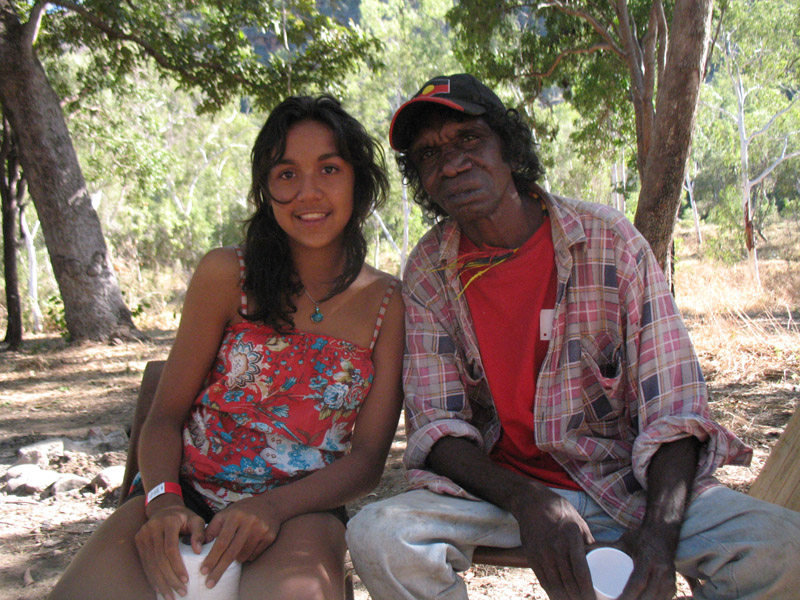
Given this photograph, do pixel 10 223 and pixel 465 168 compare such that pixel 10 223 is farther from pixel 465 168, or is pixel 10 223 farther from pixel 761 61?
pixel 761 61

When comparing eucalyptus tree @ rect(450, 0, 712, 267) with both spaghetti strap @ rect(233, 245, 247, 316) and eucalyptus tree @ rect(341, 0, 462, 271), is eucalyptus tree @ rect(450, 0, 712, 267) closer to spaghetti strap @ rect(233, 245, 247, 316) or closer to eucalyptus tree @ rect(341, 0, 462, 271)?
spaghetti strap @ rect(233, 245, 247, 316)

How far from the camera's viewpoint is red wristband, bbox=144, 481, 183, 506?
1801 millimetres

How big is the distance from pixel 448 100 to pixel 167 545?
1.42 m

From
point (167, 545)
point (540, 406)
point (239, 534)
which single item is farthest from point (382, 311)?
point (167, 545)

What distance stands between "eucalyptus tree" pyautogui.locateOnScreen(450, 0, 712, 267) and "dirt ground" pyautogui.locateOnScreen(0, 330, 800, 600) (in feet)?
4.07

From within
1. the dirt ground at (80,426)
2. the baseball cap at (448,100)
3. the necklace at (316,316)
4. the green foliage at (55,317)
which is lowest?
the dirt ground at (80,426)

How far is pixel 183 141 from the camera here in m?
34.2

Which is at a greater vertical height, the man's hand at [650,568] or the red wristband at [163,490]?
the red wristband at [163,490]

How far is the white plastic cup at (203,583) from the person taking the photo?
5.24 ft

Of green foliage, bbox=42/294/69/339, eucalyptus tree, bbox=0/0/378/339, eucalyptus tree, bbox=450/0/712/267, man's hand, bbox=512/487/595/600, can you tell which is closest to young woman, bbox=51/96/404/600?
man's hand, bbox=512/487/595/600

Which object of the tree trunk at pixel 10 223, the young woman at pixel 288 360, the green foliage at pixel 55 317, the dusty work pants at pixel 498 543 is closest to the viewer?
the dusty work pants at pixel 498 543

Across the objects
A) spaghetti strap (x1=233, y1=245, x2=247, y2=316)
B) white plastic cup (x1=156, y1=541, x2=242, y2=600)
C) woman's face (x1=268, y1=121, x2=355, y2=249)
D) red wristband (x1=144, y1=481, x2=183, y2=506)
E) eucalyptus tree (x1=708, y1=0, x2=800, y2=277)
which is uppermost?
eucalyptus tree (x1=708, y1=0, x2=800, y2=277)

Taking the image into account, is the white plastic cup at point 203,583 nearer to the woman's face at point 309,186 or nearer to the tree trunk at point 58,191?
the woman's face at point 309,186

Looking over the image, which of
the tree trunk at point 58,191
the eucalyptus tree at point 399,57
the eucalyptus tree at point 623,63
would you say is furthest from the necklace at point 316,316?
the eucalyptus tree at point 399,57
